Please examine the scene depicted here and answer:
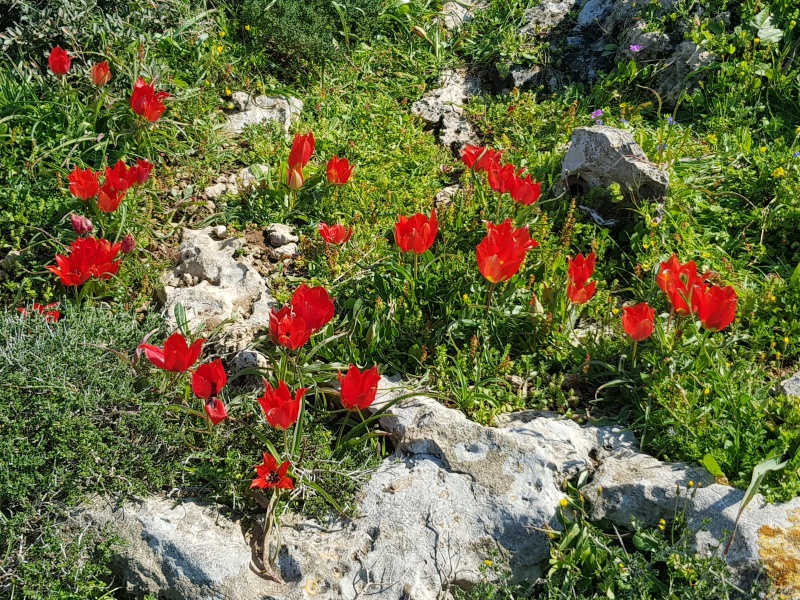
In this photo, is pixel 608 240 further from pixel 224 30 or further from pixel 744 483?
pixel 224 30

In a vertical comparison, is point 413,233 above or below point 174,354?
above

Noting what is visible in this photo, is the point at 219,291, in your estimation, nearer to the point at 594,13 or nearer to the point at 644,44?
the point at 644,44

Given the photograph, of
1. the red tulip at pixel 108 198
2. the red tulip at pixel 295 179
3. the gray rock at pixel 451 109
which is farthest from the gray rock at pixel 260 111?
the red tulip at pixel 108 198

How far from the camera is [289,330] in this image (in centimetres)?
289

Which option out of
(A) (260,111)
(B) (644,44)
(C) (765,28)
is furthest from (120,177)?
(C) (765,28)

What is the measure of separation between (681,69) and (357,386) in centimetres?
358

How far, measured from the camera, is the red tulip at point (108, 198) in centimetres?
360

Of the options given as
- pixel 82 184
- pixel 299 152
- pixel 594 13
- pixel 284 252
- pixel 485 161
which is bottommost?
pixel 284 252

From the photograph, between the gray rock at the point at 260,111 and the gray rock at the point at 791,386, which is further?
the gray rock at the point at 260,111

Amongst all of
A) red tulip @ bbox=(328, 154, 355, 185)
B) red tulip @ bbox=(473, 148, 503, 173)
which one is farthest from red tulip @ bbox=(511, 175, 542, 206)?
red tulip @ bbox=(328, 154, 355, 185)

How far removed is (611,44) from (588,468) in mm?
3610

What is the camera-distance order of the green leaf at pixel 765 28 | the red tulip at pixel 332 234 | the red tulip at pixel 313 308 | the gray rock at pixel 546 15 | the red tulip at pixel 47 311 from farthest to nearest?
the gray rock at pixel 546 15 < the green leaf at pixel 765 28 < the red tulip at pixel 332 234 < the red tulip at pixel 47 311 < the red tulip at pixel 313 308

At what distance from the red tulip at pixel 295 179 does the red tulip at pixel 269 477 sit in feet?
5.84

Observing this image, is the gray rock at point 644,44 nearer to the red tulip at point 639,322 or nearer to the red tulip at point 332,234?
the red tulip at point 332,234
